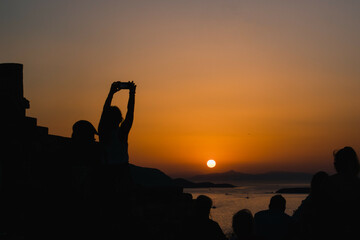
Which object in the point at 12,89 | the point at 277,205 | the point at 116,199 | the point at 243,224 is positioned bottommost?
the point at 243,224

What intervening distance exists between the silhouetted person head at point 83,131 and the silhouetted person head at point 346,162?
2.51 metres

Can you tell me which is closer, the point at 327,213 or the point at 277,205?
the point at 327,213

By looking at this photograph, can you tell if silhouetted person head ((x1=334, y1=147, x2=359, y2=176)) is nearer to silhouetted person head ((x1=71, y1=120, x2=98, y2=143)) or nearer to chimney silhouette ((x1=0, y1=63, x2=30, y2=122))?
silhouetted person head ((x1=71, y1=120, x2=98, y2=143))

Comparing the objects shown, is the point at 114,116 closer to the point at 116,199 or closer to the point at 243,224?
the point at 116,199

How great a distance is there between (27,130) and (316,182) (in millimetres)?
4899

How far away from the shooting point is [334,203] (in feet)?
16.2

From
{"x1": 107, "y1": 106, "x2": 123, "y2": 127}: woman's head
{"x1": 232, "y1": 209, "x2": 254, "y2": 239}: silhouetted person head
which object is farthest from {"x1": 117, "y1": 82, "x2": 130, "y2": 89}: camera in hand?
{"x1": 232, "y1": 209, "x2": 254, "y2": 239}: silhouetted person head

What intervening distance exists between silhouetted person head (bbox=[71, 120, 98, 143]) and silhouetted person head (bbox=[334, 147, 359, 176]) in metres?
2.51

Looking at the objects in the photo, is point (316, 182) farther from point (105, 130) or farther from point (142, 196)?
point (142, 196)

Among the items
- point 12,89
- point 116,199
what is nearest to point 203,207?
point 116,199

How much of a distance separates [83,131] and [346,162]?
2.67m

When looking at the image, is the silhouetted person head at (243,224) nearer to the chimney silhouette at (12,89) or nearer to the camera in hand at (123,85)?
the camera in hand at (123,85)

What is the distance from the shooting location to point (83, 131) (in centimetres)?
521

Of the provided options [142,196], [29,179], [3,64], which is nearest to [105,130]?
[29,179]
